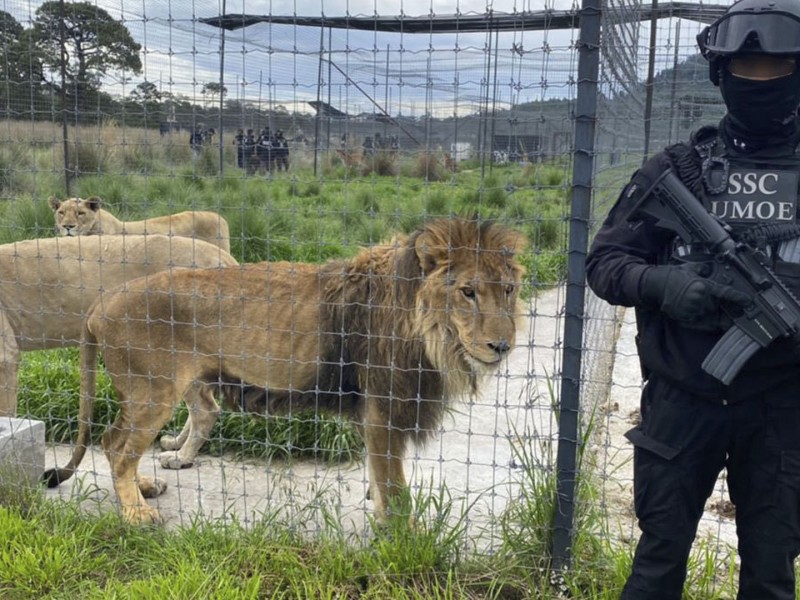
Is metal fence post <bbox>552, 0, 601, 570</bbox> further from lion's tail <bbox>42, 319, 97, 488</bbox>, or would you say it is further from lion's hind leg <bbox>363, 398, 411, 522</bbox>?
lion's tail <bbox>42, 319, 97, 488</bbox>

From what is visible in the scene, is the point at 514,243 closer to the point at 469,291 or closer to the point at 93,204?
the point at 469,291

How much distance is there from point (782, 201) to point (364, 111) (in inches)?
104

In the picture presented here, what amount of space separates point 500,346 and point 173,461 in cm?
231

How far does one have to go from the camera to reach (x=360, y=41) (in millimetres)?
3816

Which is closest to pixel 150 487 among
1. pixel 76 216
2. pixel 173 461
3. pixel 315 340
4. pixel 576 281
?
pixel 173 461

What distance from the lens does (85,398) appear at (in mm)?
4457

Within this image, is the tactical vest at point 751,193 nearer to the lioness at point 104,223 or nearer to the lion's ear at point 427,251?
the lion's ear at point 427,251

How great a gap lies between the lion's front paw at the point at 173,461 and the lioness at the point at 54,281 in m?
0.98

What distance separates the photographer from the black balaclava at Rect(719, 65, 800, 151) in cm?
253

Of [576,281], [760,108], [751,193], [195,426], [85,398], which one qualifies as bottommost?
[195,426]

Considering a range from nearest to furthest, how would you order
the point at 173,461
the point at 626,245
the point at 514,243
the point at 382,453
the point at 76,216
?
the point at 626,245 < the point at 514,243 < the point at 382,453 < the point at 173,461 < the point at 76,216

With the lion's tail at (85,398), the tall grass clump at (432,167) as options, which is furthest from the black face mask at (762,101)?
the lion's tail at (85,398)

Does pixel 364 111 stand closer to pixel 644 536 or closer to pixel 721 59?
pixel 721 59

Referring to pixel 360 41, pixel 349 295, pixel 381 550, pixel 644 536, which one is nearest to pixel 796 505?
pixel 644 536
